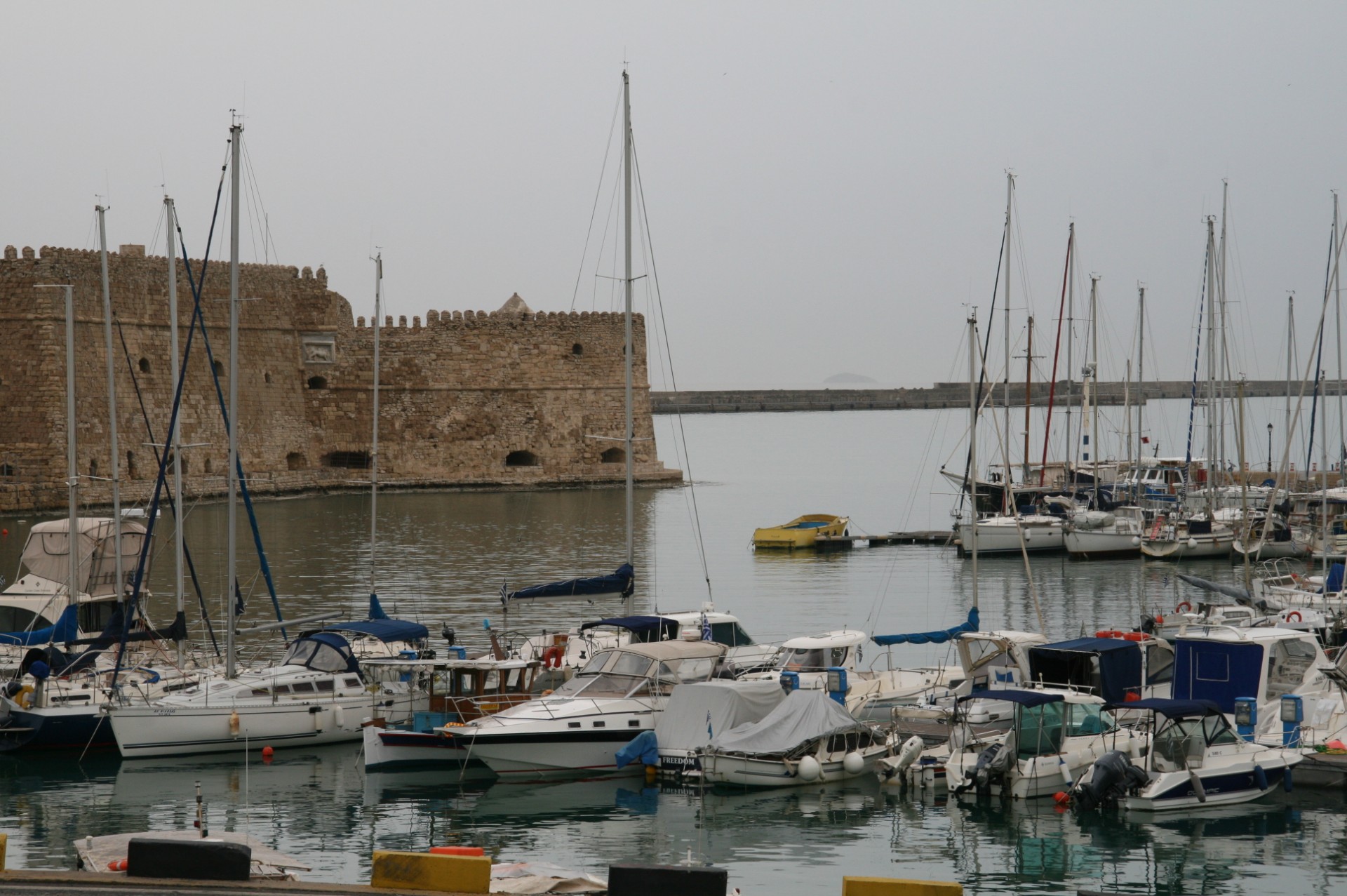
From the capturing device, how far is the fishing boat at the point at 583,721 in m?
14.2

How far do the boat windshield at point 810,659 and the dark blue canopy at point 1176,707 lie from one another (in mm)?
4020

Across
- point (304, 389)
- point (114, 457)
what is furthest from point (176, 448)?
point (304, 389)

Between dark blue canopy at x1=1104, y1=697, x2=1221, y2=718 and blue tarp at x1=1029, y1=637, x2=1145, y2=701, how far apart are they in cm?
173

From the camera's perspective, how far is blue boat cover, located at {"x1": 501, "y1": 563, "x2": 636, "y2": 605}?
66.8ft

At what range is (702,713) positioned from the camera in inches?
565

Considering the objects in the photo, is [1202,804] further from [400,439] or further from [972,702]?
[400,439]

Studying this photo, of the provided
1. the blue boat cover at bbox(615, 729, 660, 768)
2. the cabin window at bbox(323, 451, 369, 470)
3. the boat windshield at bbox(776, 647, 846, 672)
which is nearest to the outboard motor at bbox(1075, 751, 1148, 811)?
the blue boat cover at bbox(615, 729, 660, 768)

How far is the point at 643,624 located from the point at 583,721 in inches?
131

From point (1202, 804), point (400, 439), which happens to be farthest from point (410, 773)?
point (400, 439)

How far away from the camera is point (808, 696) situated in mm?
14484

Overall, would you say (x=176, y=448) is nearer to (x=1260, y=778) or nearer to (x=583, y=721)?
(x=583, y=721)

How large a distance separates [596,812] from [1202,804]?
5.13 meters

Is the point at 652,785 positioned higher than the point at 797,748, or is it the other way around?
the point at 797,748

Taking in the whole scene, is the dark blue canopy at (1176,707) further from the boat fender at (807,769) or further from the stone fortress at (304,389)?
the stone fortress at (304,389)
